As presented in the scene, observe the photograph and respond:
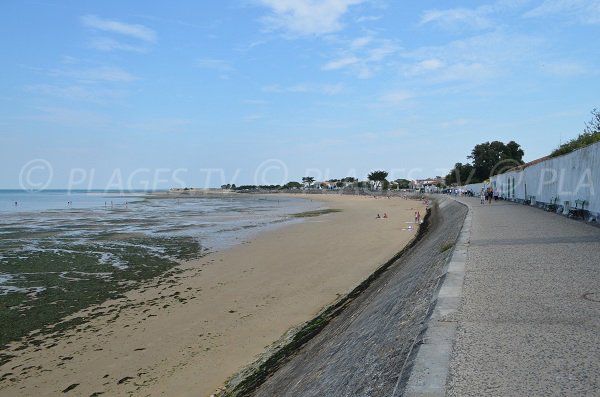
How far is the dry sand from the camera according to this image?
7.17 metres

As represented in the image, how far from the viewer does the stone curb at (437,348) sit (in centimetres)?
311

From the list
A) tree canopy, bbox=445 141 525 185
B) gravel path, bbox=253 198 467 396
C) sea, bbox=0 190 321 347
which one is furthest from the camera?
tree canopy, bbox=445 141 525 185

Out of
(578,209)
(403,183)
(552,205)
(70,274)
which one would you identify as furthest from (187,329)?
(403,183)

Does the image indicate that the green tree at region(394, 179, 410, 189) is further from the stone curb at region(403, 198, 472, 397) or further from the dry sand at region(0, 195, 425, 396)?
the stone curb at region(403, 198, 472, 397)

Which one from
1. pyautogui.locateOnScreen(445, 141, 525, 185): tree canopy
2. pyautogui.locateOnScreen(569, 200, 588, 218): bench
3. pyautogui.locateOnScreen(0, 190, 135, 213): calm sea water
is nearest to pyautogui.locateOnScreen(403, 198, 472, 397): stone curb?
pyautogui.locateOnScreen(569, 200, 588, 218): bench

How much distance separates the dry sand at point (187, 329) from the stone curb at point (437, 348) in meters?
3.79

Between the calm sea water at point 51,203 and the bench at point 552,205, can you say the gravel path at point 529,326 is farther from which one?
the calm sea water at point 51,203

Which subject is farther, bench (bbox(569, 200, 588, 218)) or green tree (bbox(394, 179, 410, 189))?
green tree (bbox(394, 179, 410, 189))

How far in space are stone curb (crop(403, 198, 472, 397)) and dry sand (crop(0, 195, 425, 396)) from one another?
3.79 meters

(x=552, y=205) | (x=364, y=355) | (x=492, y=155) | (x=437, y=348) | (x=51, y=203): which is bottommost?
(x=51, y=203)

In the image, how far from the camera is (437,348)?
3803 mm

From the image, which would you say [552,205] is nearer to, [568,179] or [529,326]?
[568,179]

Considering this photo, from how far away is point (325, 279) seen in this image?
13.9 meters

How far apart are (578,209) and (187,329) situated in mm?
13643
